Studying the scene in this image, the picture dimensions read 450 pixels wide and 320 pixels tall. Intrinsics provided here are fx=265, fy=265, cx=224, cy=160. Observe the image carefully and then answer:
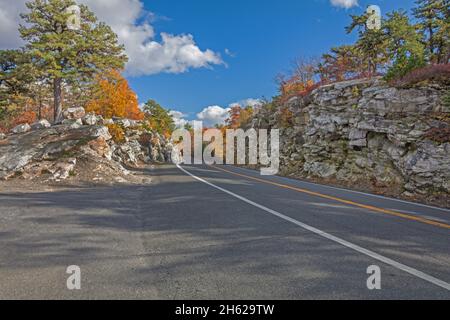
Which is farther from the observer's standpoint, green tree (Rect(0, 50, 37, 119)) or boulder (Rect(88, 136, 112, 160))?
green tree (Rect(0, 50, 37, 119))

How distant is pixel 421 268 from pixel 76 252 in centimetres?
426

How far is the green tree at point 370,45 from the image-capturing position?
899 inches

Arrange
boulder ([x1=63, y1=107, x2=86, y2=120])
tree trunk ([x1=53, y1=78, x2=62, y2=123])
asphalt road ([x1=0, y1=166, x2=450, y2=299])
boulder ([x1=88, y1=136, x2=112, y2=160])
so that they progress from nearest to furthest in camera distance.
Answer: asphalt road ([x1=0, y1=166, x2=450, y2=299])
boulder ([x1=88, y1=136, x2=112, y2=160])
tree trunk ([x1=53, y1=78, x2=62, y2=123])
boulder ([x1=63, y1=107, x2=86, y2=120])

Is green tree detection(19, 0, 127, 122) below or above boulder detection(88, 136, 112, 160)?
above

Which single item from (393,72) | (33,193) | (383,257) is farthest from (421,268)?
(393,72)

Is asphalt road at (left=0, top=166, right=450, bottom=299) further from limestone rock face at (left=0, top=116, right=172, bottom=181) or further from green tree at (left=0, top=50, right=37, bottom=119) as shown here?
green tree at (left=0, top=50, right=37, bottom=119)

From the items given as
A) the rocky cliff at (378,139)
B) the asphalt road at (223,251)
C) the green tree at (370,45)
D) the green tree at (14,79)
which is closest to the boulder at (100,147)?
the asphalt road at (223,251)

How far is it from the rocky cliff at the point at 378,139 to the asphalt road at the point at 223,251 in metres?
4.67

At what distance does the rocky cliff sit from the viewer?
9.88 meters

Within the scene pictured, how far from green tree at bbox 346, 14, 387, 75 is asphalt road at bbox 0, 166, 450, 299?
70.5ft

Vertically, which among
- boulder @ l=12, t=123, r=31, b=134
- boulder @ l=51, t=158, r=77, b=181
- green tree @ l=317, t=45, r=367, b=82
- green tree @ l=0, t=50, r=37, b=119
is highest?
green tree @ l=317, t=45, r=367, b=82

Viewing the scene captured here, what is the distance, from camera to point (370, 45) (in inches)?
922

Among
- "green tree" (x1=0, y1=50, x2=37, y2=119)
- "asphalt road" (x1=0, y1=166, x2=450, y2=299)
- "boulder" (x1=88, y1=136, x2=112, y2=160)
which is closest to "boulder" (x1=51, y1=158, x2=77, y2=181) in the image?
"boulder" (x1=88, y1=136, x2=112, y2=160)

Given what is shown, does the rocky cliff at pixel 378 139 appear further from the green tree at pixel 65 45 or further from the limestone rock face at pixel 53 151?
the green tree at pixel 65 45
